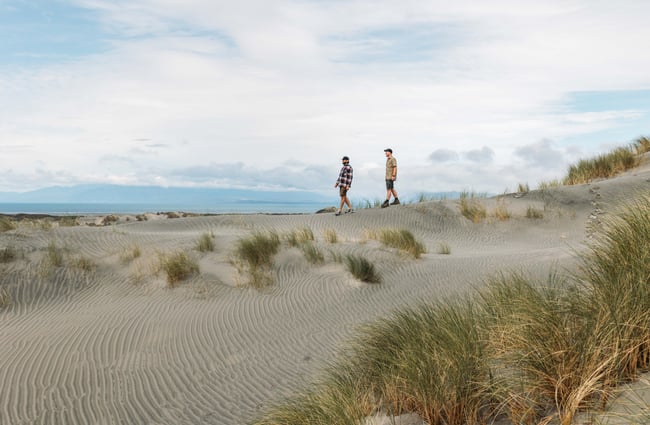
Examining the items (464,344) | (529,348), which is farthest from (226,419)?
(529,348)

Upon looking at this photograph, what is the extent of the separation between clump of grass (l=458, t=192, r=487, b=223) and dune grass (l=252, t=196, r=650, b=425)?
13.9 meters

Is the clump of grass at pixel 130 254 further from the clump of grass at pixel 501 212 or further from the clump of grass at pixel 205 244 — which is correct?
the clump of grass at pixel 501 212

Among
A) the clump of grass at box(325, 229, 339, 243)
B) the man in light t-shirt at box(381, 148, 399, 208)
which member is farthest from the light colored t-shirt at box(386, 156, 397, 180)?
the clump of grass at box(325, 229, 339, 243)

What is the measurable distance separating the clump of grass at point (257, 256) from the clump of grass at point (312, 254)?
2.15ft

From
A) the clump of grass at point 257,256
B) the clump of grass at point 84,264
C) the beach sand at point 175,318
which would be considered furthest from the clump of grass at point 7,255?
the clump of grass at point 257,256

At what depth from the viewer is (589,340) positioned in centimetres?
300

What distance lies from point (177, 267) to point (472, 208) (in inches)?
463

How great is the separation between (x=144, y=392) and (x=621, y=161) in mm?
22104

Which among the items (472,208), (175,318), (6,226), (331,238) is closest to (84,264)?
(175,318)

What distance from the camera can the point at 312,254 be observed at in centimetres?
1140

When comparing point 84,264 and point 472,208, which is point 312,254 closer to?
point 84,264

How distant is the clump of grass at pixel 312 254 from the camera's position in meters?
11.3

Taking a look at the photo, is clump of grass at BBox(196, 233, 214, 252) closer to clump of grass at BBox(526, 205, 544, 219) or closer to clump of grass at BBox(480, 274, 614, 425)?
clump of grass at BBox(480, 274, 614, 425)

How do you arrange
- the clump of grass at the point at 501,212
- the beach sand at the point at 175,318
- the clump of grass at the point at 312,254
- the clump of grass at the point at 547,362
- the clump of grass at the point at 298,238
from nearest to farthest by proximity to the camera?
the clump of grass at the point at 547,362 < the beach sand at the point at 175,318 < the clump of grass at the point at 312,254 < the clump of grass at the point at 298,238 < the clump of grass at the point at 501,212
